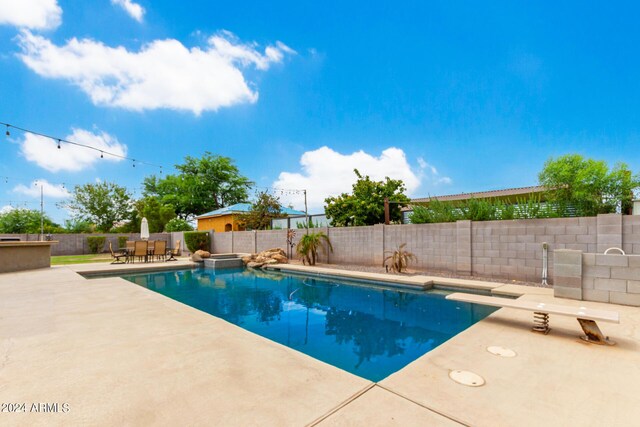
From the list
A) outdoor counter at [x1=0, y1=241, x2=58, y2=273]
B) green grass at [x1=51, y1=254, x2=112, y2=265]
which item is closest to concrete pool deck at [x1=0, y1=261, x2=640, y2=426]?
outdoor counter at [x1=0, y1=241, x2=58, y2=273]

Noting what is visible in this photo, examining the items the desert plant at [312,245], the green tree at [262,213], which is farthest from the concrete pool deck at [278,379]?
the green tree at [262,213]

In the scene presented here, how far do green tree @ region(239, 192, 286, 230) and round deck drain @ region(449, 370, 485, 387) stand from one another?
14785mm

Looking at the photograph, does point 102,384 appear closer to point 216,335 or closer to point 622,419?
point 216,335

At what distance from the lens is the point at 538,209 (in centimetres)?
721

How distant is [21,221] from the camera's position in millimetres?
31078

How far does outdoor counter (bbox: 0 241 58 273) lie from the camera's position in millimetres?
9328

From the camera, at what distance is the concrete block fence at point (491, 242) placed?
19.9ft

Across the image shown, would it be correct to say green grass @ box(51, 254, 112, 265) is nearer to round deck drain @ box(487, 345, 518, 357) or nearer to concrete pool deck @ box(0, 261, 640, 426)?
concrete pool deck @ box(0, 261, 640, 426)

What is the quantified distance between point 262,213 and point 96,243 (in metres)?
11.4

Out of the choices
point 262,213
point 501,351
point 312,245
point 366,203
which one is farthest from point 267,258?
point 501,351

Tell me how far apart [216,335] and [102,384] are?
50.3 inches

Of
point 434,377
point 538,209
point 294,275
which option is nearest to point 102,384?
point 434,377

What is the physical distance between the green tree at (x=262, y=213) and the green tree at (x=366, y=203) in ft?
15.3

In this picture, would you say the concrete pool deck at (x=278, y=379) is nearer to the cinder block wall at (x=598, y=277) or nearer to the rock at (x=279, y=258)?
the cinder block wall at (x=598, y=277)
